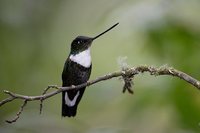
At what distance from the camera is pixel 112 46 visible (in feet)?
20.4

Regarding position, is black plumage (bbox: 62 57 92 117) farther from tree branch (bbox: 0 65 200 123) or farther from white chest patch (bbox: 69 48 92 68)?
tree branch (bbox: 0 65 200 123)

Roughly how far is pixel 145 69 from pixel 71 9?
16.2 feet

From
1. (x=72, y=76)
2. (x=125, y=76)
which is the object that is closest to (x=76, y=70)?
(x=72, y=76)

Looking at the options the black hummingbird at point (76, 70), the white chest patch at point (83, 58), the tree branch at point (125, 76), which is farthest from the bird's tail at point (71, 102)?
the tree branch at point (125, 76)

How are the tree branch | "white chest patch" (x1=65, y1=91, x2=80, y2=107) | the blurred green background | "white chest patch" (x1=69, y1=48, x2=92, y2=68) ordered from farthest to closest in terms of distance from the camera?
"white chest patch" (x1=65, y1=91, x2=80, y2=107) → "white chest patch" (x1=69, y1=48, x2=92, y2=68) → the blurred green background → the tree branch

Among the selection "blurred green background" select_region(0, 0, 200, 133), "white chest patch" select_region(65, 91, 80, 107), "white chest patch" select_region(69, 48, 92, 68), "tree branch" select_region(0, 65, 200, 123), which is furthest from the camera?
"white chest patch" select_region(65, 91, 80, 107)

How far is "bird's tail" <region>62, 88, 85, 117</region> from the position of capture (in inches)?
144

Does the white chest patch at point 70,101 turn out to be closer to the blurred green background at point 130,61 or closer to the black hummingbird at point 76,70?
the black hummingbird at point 76,70

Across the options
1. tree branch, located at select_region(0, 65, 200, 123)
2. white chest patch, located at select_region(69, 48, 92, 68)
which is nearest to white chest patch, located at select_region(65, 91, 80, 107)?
white chest patch, located at select_region(69, 48, 92, 68)

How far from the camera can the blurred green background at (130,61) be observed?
2979 mm

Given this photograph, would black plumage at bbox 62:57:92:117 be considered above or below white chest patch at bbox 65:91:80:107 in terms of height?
above

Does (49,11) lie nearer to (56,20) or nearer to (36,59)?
(56,20)

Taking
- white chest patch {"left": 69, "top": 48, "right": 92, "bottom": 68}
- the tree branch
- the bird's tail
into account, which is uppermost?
white chest patch {"left": 69, "top": 48, "right": 92, "bottom": 68}

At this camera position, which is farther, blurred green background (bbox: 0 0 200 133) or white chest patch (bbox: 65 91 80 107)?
white chest patch (bbox: 65 91 80 107)
